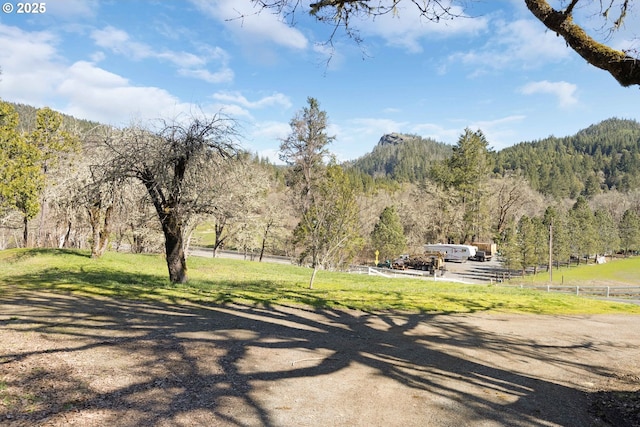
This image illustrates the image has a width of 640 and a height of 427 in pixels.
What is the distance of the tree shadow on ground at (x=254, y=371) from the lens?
142 inches

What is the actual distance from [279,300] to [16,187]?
62.9 ft

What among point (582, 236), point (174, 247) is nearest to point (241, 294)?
point (174, 247)

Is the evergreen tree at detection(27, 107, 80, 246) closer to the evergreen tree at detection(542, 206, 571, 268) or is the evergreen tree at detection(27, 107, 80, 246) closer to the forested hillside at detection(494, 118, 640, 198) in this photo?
the evergreen tree at detection(542, 206, 571, 268)

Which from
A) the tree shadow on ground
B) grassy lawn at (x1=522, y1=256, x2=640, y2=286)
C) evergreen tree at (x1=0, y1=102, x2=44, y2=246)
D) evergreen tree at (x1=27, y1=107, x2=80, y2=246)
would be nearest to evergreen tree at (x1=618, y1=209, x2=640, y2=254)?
grassy lawn at (x1=522, y1=256, x2=640, y2=286)

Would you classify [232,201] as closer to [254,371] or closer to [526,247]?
[254,371]

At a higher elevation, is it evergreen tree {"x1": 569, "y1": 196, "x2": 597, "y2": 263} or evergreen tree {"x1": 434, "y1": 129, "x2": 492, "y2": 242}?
evergreen tree {"x1": 434, "y1": 129, "x2": 492, "y2": 242}

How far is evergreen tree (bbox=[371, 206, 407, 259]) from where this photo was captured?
44.2 m

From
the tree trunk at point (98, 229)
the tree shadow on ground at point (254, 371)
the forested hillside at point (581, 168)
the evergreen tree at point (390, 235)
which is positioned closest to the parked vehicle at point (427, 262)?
the evergreen tree at point (390, 235)

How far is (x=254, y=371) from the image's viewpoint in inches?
185

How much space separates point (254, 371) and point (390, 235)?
133 ft

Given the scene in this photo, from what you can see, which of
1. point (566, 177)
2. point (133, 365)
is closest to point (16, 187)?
point (133, 365)

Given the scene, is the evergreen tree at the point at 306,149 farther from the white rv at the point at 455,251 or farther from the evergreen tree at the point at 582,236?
the evergreen tree at the point at 582,236

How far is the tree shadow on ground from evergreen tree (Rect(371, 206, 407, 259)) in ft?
121

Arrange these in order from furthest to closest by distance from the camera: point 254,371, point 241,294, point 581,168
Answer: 1. point 581,168
2. point 241,294
3. point 254,371
